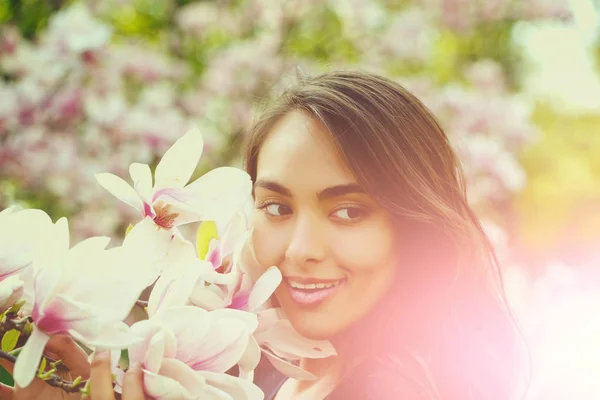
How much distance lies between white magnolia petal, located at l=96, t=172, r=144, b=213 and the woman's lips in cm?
22

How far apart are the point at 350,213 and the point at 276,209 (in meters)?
0.08

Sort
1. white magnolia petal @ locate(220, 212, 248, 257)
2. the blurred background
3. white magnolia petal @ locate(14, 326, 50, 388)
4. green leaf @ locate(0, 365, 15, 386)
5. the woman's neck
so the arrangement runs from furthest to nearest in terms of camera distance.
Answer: the blurred background, the woman's neck, white magnolia petal @ locate(220, 212, 248, 257), green leaf @ locate(0, 365, 15, 386), white magnolia petal @ locate(14, 326, 50, 388)

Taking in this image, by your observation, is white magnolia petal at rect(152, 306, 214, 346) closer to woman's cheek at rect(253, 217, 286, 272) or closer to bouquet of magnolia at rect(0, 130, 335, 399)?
bouquet of magnolia at rect(0, 130, 335, 399)

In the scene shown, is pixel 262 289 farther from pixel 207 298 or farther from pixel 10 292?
pixel 10 292

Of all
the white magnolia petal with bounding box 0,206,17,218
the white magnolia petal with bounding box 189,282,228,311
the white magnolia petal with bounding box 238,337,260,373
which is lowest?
the white magnolia petal with bounding box 0,206,17,218

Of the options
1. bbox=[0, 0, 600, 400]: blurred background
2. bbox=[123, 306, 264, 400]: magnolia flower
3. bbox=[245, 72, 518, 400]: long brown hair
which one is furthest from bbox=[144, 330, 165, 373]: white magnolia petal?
bbox=[0, 0, 600, 400]: blurred background

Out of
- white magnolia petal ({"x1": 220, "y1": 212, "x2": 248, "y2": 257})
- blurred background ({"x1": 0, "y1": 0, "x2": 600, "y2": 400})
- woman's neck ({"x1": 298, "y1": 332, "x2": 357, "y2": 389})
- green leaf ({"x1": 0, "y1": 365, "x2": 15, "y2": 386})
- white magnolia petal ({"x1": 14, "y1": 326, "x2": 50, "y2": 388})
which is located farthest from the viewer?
blurred background ({"x1": 0, "y1": 0, "x2": 600, "y2": 400})

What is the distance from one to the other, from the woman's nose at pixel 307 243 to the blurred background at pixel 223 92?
848 millimetres

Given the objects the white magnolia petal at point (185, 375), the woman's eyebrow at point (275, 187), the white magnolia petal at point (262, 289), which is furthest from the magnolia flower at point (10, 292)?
the woman's eyebrow at point (275, 187)

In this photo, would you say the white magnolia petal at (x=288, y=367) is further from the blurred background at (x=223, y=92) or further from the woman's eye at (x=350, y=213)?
the blurred background at (x=223, y=92)

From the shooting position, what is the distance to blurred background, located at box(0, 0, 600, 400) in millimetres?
1924

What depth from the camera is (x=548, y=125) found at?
9320 millimetres

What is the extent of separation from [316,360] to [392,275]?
14 centimetres

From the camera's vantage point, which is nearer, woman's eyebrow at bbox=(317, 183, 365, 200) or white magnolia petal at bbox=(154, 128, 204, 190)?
white magnolia petal at bbox=(154, 128, 204, 190)
